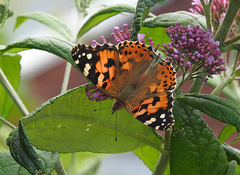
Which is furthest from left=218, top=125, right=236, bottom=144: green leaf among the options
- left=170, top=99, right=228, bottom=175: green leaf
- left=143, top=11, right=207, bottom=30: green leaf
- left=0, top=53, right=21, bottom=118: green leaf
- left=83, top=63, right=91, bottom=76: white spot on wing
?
left=0, top=53, right=21, bottom=118: green leaf

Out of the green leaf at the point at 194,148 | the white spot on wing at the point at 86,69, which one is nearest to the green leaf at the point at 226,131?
the green leaf at the point at 194,148

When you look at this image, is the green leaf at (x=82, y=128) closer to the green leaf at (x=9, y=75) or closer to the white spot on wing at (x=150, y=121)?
the white spot on wing at (x=150, y=121)


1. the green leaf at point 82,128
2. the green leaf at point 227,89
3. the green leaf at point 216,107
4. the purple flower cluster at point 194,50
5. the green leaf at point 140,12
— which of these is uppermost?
the green leaf at point 140,12

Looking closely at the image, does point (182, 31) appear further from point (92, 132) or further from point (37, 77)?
point (37, 77)

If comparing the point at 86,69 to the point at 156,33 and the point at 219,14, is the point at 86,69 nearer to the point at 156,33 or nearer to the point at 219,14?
the point at 156,33

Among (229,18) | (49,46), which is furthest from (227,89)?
(49,46)

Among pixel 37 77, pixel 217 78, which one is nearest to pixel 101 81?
pixel 217 78
